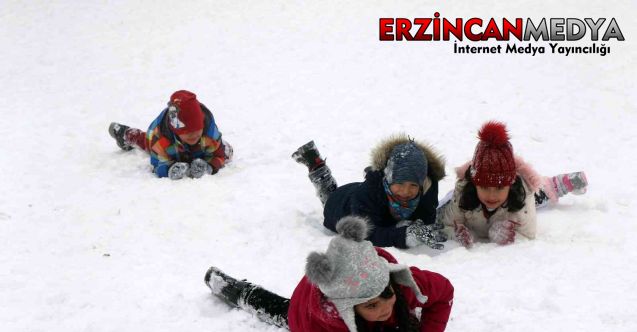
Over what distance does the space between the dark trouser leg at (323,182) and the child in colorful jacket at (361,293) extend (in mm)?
1636

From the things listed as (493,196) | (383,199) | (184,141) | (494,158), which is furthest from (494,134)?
(184,141)

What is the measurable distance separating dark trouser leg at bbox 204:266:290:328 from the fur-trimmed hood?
1.17 metres

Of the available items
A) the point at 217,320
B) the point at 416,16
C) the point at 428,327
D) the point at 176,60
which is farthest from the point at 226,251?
the point at 416,16

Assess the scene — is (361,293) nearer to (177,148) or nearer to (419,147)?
(419,147)

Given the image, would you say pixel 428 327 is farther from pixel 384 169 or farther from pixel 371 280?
pixel 384 169

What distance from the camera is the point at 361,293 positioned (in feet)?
8.48

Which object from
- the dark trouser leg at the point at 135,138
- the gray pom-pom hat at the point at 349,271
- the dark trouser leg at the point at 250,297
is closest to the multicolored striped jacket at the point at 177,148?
the dark trouser leg at the point at 135,138

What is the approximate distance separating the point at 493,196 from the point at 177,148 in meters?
2.88

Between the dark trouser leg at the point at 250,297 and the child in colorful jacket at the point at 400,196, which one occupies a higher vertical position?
the child in colorful jacket at the point at 400,196

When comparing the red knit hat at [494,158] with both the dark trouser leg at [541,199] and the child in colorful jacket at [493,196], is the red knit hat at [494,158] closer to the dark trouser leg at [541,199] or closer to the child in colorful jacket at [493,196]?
the child in colorful jacket at [493,196]

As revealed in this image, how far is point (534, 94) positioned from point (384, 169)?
4094mm

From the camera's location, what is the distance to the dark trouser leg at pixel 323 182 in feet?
16.1

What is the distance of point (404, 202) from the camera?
4160 mm

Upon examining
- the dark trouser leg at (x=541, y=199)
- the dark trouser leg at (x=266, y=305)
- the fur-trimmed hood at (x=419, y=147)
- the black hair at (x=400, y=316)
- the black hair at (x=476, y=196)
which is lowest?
the dark trouser leg at (x=266, y=305)
